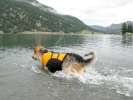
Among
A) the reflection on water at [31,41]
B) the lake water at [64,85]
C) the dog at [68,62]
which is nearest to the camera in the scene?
the lake water at [64,85]

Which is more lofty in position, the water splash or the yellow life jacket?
the yellow life jacket

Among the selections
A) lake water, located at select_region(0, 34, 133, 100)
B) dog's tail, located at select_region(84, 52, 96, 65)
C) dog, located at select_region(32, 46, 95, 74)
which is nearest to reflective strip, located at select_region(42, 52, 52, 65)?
dog, located at select_region(32, 46, 95, 74)

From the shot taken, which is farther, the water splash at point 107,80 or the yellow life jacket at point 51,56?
the yellow life jacket at point 51,56

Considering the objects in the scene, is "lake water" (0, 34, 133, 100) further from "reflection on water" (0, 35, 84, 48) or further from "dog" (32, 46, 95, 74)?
"reflection on water" (0, 35, 84, 48)

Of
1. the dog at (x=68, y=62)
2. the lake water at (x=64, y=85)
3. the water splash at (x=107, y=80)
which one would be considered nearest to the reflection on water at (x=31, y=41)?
the dog at (x=68, y=62)

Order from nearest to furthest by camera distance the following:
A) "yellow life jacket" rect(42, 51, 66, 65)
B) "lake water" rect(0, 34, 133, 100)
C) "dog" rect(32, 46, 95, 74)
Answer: "lake water" rect(0, 34, 133, 100), "dog" rect(32, 46, 95, 74), "yellow life jacket" rect(42, 51, 66, 65)

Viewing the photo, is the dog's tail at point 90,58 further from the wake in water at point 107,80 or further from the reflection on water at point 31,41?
the reflection on water at point 31,41

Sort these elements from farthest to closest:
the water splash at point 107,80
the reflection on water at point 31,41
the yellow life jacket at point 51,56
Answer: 1. the reflection on water at point 31,41
2. the yellow life jacket at point 51,56
3. the water splash at point 107,80

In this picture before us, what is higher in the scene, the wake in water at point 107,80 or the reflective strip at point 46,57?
the reflective strip at point 46,57

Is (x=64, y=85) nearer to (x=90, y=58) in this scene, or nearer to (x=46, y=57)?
(x=90, y=58)

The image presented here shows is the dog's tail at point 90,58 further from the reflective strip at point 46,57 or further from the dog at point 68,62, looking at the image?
the reflective strip at point 46,57

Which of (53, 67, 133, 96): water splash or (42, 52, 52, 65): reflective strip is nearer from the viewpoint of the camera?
(53, 67, 133, 96): water splash

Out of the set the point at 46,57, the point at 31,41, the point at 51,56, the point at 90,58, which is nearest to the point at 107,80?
the point at 90,58

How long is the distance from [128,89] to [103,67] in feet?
29.4
